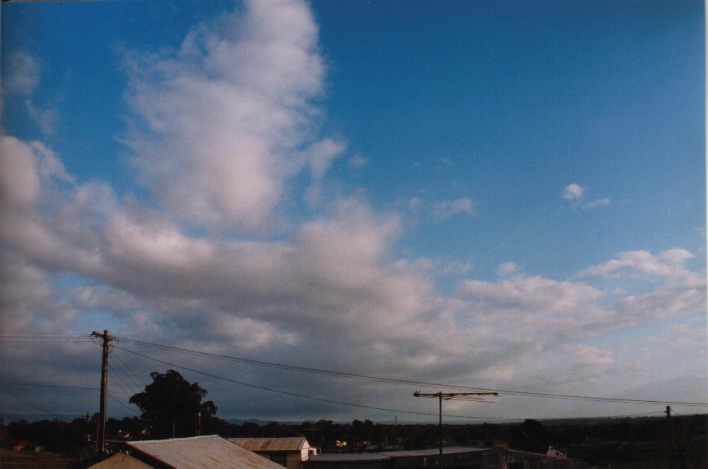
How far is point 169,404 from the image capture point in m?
69.1

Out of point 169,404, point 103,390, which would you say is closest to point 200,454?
point 103,390

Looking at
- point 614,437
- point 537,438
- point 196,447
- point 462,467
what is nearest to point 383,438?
point 537,438

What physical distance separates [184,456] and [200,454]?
259 centimetres

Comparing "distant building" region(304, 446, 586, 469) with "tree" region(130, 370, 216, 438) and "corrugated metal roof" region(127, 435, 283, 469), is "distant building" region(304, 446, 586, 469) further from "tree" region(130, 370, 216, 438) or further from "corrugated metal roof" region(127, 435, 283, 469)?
"tree" region(130, 370, 216, 438)

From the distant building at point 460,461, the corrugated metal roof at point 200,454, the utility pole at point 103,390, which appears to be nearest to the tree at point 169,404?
the distant building at point 460,461

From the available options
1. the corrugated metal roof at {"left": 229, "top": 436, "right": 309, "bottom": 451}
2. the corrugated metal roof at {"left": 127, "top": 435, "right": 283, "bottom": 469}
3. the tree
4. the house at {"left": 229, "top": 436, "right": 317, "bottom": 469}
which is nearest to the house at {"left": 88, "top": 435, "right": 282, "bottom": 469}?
the corrugated metal roof at {"left": 127, "top": 435, "right": 283, "bottom": 469}

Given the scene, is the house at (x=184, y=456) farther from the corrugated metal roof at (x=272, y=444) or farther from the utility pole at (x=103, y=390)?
the corrugated metal roof at (x=272, y=444)

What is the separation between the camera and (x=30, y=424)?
205ft

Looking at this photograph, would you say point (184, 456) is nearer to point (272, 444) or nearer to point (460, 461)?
point (460, 461)

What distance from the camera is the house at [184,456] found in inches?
795

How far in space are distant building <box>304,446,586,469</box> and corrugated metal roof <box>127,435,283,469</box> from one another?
42.5ft

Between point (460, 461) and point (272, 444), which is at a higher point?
point (460, 461)

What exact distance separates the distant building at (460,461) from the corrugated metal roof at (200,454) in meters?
13.0

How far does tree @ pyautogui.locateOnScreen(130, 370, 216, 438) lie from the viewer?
2672 inches
